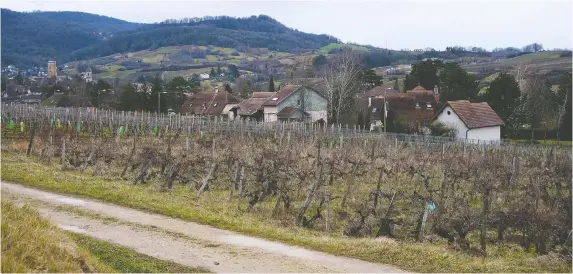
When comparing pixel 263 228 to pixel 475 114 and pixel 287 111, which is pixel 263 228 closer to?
pixel 475 114

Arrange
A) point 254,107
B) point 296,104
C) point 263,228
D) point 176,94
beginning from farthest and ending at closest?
point 176,94 < point 254,107 < point 296,104 < point 263,228

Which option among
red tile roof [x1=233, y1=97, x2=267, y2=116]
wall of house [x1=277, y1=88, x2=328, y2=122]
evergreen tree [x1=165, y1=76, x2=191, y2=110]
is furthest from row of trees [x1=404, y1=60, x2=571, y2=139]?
evergreen tree [x1=165, y1=76, x2=191, y2=110]

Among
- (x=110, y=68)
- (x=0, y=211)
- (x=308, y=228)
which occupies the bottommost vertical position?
(x=308, y=228)

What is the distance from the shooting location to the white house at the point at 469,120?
47.0 m

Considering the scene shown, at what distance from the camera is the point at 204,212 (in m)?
15.1

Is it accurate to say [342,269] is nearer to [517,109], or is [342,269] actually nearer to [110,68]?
[517,109]

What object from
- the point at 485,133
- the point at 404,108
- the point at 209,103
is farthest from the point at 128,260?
the point at 209,103

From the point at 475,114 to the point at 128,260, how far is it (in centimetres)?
4251

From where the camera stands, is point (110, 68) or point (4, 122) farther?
point (110, 68)

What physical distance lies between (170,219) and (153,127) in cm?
3291

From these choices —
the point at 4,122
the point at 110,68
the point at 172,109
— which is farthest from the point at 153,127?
the point at 110,68

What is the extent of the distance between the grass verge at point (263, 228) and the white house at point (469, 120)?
108ft

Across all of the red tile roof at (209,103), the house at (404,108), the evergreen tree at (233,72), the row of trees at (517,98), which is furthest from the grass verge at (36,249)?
the evergreen tree at (233,72)

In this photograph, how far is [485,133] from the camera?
4856 cm
